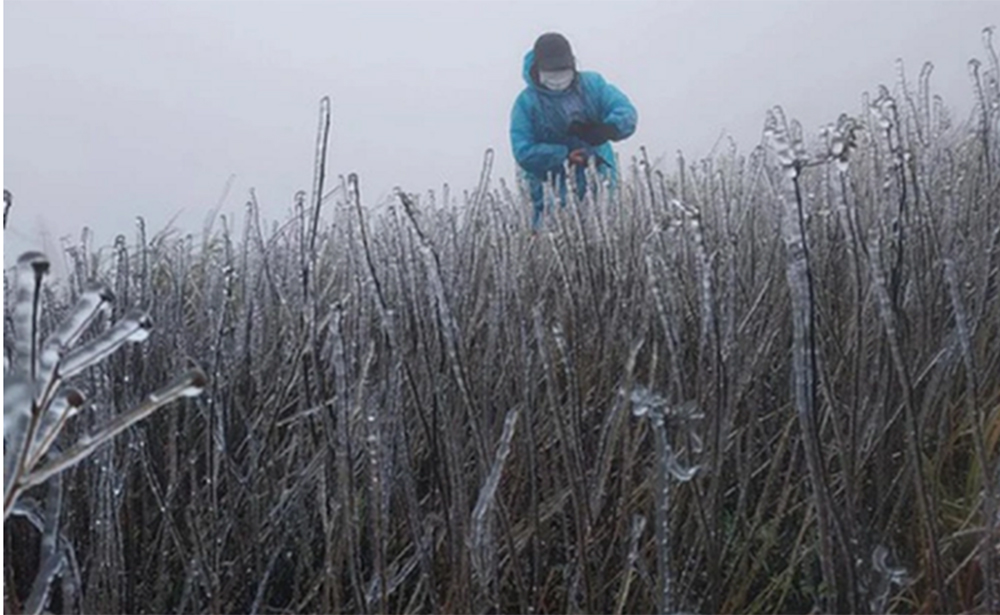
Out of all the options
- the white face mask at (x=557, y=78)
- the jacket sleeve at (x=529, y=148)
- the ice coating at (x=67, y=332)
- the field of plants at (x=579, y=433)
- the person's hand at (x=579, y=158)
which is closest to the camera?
the ice coating at (x=67, y=332)

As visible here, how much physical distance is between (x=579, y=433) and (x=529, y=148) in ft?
12.1

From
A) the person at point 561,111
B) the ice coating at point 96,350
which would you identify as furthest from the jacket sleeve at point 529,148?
the ice coating at point 96,350

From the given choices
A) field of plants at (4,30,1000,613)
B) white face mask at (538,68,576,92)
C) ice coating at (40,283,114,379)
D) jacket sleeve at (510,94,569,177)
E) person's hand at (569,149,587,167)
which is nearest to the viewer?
ice coating at (40,283,114,379)

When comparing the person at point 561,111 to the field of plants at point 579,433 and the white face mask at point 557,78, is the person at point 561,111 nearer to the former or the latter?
the white face mask at point 557,78

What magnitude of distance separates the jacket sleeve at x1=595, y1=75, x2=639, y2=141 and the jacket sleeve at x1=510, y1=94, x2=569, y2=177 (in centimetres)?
24

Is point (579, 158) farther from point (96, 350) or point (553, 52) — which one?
point (96, 350)

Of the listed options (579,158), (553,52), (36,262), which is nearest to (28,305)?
(36,262)

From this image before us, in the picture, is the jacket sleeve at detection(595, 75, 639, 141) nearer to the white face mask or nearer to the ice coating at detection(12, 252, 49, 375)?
the white face mask

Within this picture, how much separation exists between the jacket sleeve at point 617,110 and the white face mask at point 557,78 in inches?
5.9

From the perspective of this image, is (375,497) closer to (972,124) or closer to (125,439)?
(125,439)

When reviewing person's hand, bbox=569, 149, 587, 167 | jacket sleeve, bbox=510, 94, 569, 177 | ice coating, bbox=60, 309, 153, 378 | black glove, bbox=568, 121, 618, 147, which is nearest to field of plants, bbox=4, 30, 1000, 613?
ice coating, bbox=60, 309, 153, 378

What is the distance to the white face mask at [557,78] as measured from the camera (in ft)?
14.9

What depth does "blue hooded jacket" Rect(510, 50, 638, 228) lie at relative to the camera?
4.50 m

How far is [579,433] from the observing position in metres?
0.85
